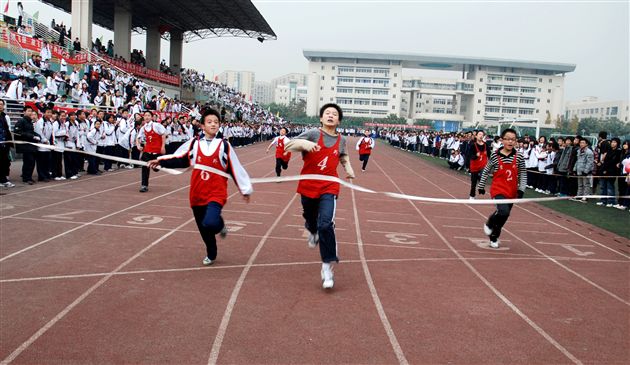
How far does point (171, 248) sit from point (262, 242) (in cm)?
132

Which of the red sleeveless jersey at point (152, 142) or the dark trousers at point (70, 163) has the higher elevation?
the red sleeveless jersey at point (152, 142)

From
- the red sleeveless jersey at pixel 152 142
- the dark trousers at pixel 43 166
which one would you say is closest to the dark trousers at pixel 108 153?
the dark trousers at pixel 43 166

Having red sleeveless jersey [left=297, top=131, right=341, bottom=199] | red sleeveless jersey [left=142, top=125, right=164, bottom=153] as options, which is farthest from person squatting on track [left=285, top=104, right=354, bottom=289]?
red sleeveless jersey [left=142, top=125, right=164, bottom=153]

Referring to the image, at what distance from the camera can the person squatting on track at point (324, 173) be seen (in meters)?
5.66

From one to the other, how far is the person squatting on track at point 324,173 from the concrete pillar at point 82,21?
97.3 feet

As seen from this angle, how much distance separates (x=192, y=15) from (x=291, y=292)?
141 ft

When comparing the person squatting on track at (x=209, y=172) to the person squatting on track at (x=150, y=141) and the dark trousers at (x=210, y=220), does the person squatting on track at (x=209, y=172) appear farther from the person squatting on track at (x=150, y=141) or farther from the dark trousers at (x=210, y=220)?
the person squatting on track at (x=150, y=141)

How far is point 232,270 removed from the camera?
6316mm

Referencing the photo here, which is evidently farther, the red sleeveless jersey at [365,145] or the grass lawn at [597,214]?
the red sleeveless jersey at [365,145]

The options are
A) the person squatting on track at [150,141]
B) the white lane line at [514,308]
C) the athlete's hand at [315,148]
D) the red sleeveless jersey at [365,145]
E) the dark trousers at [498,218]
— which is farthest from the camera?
the red sleeveless jersey at [365,145]

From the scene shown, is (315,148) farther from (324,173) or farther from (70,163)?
(70,163)

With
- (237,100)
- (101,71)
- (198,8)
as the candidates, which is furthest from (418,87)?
(101,71)

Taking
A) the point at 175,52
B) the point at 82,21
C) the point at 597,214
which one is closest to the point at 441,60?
the point at 175,52

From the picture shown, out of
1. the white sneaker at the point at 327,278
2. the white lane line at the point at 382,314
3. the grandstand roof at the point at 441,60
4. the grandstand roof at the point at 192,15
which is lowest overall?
the white lane line at the point at 382,314
